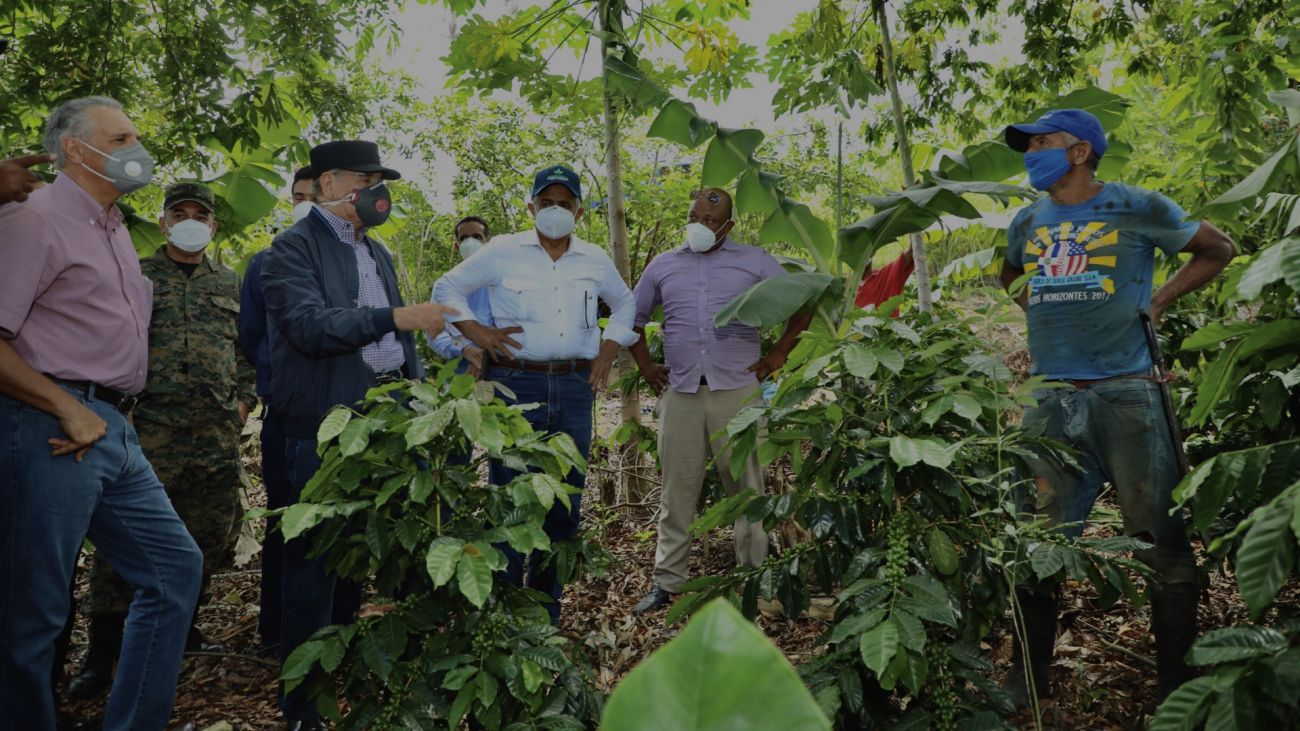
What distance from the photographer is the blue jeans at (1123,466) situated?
8.88ft

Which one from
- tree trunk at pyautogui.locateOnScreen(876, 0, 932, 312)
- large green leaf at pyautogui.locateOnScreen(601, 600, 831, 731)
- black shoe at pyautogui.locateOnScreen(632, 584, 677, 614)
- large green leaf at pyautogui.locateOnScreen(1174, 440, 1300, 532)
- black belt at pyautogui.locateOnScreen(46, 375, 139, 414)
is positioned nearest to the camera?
large green leaf at pyautogui.locateOnScreen(601, 600, 831, 731)

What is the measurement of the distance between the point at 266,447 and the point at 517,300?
1.23 metres

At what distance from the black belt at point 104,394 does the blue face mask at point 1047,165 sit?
2.98 meters

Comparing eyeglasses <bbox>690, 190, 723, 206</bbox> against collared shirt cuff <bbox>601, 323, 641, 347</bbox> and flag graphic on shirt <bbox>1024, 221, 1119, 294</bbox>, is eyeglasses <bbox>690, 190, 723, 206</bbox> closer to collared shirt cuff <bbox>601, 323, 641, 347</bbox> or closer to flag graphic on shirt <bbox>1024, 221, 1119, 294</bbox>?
collared shirt cuff <bbox>601, 323, 641, 347</bbox>

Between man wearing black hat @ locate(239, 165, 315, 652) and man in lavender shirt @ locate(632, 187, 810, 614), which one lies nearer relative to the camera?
man wearing black hat @ locate(239, 165, 315, 652)

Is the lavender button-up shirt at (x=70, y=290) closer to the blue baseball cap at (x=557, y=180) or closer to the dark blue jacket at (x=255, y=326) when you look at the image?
the dark blue jacket at (x=255, y=326)

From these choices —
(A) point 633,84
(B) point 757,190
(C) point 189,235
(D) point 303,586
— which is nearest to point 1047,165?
(B) point 757,190

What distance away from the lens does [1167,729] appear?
1403 millimetres

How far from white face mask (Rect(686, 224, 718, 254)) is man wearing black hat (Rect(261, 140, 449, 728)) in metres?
1.44

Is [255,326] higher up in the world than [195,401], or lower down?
higher up

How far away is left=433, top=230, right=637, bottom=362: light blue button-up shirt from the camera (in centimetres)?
389

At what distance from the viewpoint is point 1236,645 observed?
4.67 ft

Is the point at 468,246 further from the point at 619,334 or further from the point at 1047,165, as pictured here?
the point at 1047,165

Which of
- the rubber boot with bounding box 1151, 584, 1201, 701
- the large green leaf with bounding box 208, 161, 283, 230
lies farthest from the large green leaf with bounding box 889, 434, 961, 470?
the large green leaf with bounding box 208, 161, 283, 230
